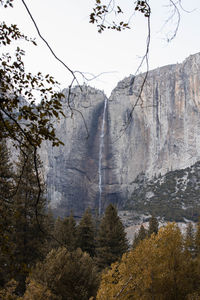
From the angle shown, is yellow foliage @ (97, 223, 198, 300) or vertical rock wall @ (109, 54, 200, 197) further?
vertical rock wall @ (109, 54, 200, 197)

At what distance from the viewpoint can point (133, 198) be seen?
58.6 m

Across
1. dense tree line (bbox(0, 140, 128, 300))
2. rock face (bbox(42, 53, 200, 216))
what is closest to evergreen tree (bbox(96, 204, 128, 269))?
dense tree line (bbox(0, 140, 128, 300))

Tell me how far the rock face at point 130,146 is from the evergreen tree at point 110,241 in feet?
130

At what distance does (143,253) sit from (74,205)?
51.4 metres

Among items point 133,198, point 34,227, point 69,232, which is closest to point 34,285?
point 34,227

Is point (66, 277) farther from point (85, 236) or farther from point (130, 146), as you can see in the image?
point (130, 146)

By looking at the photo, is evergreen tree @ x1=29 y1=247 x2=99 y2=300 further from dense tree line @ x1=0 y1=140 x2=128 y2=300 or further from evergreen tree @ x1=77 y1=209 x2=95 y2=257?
evergreen tree @ x1=77 y1=209 x2=95 y2=257

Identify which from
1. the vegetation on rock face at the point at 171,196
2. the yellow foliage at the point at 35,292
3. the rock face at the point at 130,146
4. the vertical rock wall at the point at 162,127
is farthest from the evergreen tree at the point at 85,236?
the vertical rock wall at the point at 162,127

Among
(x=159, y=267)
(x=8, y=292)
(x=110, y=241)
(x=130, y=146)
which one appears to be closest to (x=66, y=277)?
(x=159, y=267)

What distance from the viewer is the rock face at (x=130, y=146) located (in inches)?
A: 2317

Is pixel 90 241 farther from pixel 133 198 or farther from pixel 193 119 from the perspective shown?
pixel 193 119

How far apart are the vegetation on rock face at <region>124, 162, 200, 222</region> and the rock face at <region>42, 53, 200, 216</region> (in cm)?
242

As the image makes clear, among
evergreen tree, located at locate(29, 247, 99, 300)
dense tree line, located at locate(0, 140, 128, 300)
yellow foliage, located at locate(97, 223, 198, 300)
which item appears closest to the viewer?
dense tree line, located at locate(0, 140, 128, 300)

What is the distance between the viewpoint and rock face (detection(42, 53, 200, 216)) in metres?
58.8
